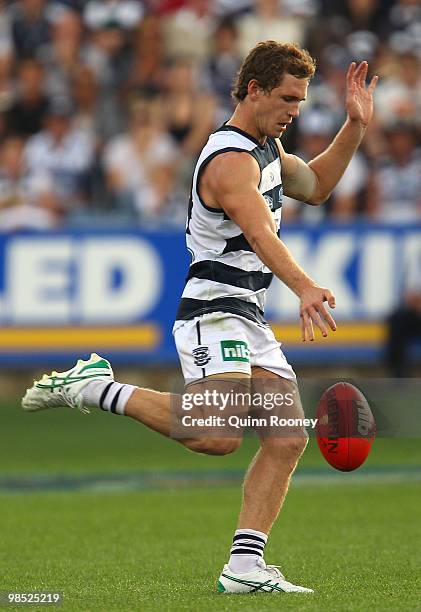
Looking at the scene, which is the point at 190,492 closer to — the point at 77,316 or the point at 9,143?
the point at 77,316

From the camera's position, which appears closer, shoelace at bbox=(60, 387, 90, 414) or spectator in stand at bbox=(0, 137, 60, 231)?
shoelace at bbox=(60, 387, 90, 414)

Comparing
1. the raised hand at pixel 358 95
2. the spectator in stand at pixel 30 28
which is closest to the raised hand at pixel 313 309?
the raised hand at pixel 358 95

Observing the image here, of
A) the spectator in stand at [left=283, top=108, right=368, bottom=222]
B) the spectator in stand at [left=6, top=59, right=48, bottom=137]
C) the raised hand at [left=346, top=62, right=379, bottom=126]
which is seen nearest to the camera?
the raised hand at [left=346, top=62, right=379, bottom=126]

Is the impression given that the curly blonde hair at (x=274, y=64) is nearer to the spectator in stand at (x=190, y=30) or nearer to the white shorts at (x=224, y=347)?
the white shorts at (x=224, y=347)

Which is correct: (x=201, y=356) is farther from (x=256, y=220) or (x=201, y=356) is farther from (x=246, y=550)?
(x=246, y=550)

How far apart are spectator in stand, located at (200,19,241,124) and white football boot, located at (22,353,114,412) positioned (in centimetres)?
1114

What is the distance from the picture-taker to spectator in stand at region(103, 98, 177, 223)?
16.6 meters

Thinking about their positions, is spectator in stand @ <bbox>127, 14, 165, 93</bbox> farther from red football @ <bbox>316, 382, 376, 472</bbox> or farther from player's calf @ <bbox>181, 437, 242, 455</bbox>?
player's calf @ <bbox>181, 437, 242, 455</bbox>

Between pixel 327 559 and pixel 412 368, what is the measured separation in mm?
8974

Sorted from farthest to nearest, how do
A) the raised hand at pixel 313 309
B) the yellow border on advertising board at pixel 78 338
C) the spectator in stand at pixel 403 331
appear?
the yellow border on advertising board at pixel 78 338, the spectator in stand at pixel 403 331, the raised hand at pixel 313 309

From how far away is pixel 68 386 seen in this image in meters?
6.29

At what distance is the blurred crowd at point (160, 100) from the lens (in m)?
16.7

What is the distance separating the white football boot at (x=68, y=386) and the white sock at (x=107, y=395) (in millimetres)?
30

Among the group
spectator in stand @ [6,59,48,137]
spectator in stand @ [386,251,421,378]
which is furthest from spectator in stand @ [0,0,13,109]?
spectator in stand @ [386,251,421,378]
